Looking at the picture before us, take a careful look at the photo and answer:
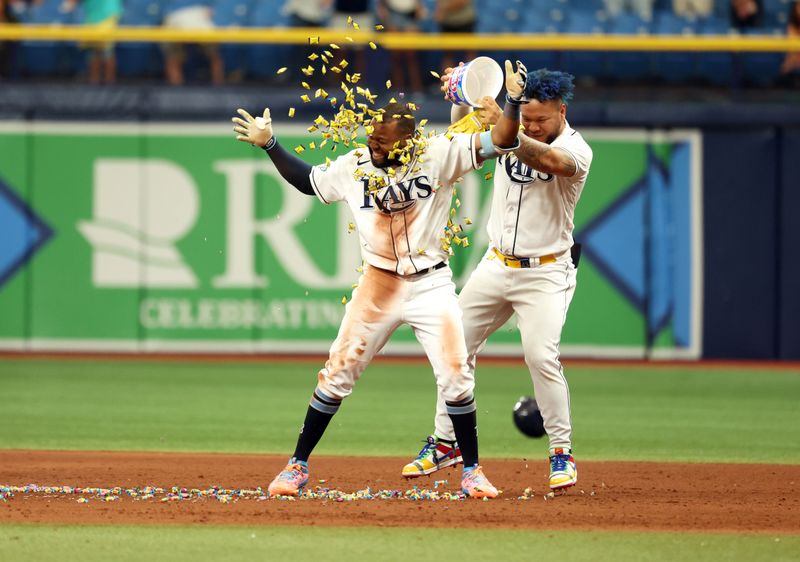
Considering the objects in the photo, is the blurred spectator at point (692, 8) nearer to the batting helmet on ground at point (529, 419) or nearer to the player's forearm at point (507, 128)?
the batting helmet on ground at point (529, 419)

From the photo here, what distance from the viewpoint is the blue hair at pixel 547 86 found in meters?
6.76

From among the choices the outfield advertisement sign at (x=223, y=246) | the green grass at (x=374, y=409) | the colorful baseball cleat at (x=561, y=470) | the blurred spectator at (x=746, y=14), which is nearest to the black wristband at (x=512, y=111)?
the colorful baseball cleat at (x=561, y=470)

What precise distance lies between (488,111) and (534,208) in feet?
2.21

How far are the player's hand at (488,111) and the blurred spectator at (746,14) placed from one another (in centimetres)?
→ 1007

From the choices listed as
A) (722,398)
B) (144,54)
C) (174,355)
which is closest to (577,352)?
(722,398)

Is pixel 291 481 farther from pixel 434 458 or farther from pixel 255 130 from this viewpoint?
pixel 255 130

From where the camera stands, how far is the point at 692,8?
16.2m

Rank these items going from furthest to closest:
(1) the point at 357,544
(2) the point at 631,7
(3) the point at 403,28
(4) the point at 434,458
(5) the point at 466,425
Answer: (2) the point at 631,7 < (3) the point at 403,28 < (4) the point at 434,458 < (5) the point at 466,425 < (1) the point at 357,544

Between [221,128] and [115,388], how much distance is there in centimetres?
374

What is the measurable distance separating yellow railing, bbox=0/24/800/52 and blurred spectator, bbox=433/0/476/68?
585 millimetres

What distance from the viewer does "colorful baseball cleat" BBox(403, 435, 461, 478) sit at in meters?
7.12

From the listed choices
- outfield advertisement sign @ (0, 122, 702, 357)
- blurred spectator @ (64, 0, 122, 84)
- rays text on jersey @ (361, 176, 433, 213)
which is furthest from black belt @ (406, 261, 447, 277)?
blurred spectator @ (64, 0, 122, 84)

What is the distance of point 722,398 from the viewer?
1181 cm

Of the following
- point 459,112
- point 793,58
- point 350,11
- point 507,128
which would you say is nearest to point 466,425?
point 507,128
